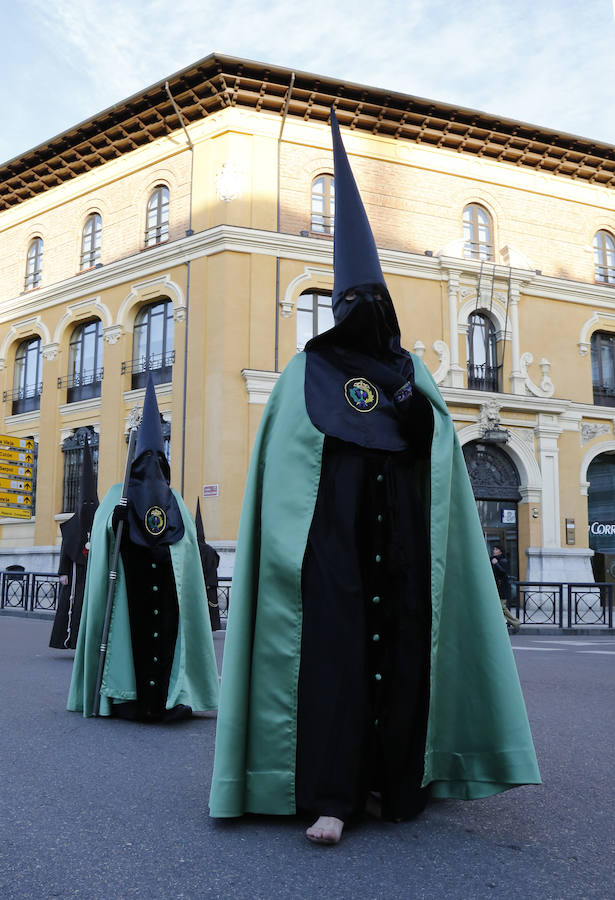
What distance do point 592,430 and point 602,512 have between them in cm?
258

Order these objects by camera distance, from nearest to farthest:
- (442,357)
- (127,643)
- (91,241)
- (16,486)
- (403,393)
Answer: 1. (403,393)
2. (127,643)
3. (442,357)
4. (16,486)
5. (91,241)

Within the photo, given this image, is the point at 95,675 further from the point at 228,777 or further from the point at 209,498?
the point at 209,498

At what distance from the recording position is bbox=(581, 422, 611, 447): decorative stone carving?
23500 mm

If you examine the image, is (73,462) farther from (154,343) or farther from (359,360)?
(359,360)

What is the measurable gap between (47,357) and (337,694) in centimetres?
2363

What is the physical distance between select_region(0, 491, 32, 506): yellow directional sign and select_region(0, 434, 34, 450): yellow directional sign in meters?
1.37

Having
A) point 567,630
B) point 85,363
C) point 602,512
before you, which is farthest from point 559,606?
point 85,363

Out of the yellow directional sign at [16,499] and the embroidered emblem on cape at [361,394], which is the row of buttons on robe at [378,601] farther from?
the yellow directional sign at [16,499]

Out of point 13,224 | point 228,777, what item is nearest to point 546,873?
point 228,777

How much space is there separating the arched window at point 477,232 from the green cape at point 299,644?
69.1 feet

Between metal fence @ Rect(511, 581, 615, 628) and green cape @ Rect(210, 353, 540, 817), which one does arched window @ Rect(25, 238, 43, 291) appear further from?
green cape @ Rect(210, 353, 540, 817)

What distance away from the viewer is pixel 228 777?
9.54ft

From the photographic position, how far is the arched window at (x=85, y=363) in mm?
23984

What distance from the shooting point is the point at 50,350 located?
81.6 feet
